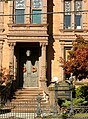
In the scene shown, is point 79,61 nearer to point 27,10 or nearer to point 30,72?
point 30,72

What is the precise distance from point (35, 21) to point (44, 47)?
2.43m

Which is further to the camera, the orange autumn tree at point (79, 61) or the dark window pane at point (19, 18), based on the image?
the dark window pane at point (19, 18)

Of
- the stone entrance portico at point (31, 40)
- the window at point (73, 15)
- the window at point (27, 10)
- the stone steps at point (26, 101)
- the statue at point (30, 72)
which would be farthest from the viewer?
the window at point (73, 15)

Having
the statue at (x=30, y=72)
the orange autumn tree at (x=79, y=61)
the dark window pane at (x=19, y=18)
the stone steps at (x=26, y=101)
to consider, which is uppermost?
the dark window pane at (x=19, y=18)

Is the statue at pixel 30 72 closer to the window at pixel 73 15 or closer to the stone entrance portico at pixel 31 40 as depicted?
the stone entrance portico at pixel 31 40

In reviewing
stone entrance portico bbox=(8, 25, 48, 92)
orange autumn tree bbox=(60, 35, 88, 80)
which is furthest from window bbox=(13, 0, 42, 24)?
orange autumn tree bbox=(60, 35, 88, 80)

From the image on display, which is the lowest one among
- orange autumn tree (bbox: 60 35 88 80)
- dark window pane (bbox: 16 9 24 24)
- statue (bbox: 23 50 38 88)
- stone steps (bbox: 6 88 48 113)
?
stone steps (bbox: 6 88 48 113)

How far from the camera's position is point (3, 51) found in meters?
28.7

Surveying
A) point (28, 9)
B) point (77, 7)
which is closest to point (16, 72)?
point (28, 9)

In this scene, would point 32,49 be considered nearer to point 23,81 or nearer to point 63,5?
point 23,81

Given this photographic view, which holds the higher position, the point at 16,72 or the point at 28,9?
the point at 28,9

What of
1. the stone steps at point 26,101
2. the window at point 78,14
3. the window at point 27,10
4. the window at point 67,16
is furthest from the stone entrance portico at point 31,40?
the window at point 78,14

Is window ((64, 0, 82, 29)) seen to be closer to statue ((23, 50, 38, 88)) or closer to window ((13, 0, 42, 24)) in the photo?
window ((13, 0, 42, 24))

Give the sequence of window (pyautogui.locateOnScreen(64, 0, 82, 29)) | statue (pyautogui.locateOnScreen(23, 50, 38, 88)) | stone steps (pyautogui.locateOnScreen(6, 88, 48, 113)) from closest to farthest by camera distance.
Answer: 1. stone steps (pyautogui.locateOnScreen(6, 88, 48, 113))
2. statue (pyautogui.locateOnScreen(23, 50, 38, 88))
3. window (pyautogui.locateOnScreen(64, 0, 82, 29))
